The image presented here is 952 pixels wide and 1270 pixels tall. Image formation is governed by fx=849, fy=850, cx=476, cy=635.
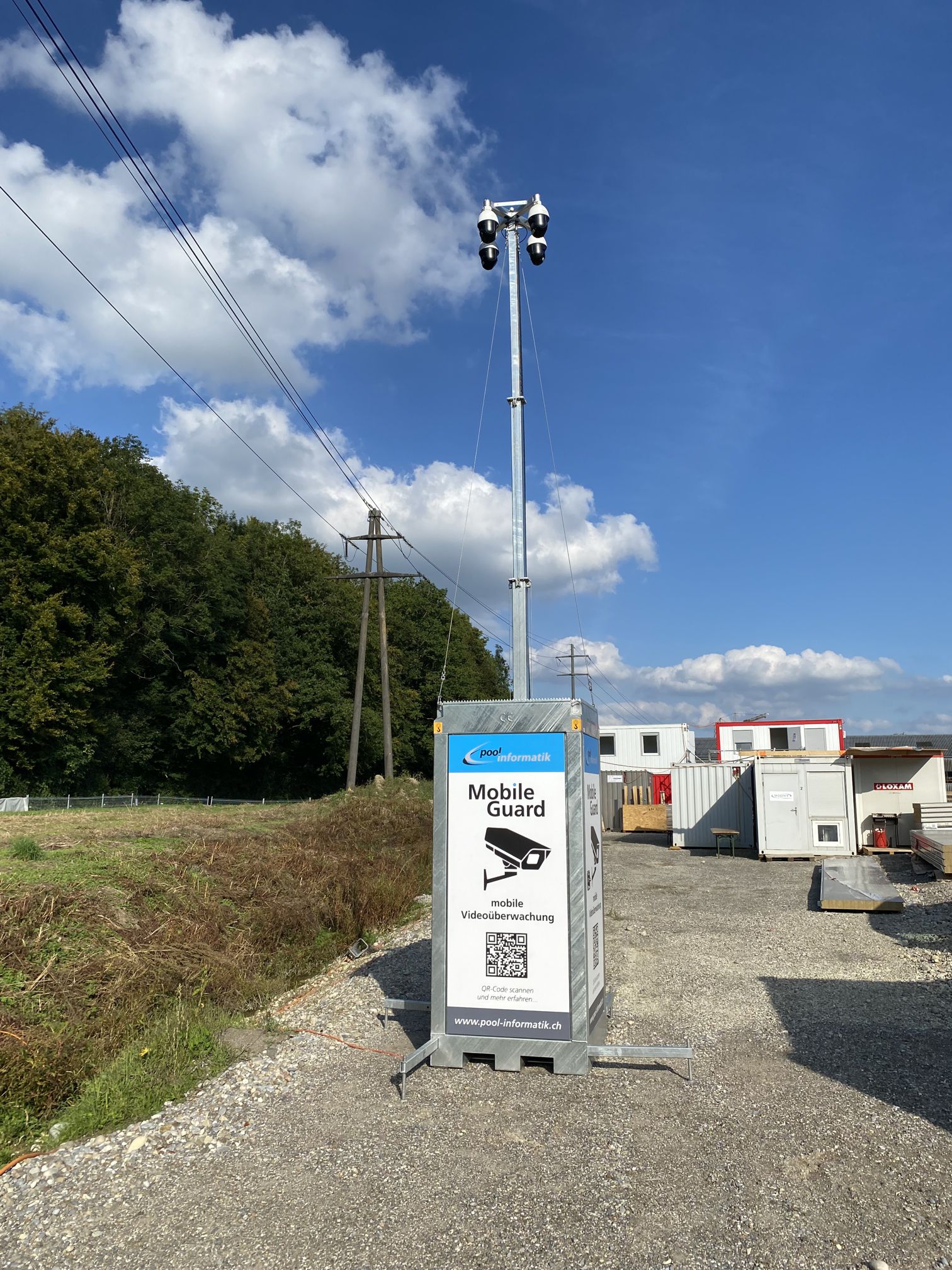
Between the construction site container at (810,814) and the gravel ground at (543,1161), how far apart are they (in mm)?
15369

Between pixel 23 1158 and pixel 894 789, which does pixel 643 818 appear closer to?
pixel 894 789

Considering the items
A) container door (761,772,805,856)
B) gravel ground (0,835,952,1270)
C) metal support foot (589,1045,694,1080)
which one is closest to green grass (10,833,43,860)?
gravel ground (0,835,952,1270)

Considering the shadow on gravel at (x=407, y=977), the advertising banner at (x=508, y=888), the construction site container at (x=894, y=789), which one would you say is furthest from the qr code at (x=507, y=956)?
the construction site container at (x=894, y=789)

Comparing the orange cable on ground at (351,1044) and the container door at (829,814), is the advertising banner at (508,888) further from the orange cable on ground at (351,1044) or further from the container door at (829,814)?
the container door at (829,814)

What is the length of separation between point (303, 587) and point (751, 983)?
43968 mm

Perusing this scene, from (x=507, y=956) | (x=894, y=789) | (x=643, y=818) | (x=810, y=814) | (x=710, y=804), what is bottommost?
(x=507, y=956)

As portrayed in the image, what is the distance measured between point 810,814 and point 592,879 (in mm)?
18415

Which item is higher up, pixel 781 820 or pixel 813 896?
pixel 781 820

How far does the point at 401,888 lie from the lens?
45.3 ft

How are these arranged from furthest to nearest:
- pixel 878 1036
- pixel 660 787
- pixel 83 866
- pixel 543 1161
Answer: pixel 660 787, pixel 83 866, pixel 878 1036, pixel 543 1161

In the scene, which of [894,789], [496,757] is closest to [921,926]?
[496,757]

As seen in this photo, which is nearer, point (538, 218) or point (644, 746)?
point (538, 218)

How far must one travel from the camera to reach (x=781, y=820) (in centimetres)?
2286

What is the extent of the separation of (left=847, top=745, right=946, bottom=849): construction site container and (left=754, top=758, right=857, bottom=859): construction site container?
1035 millimetres
